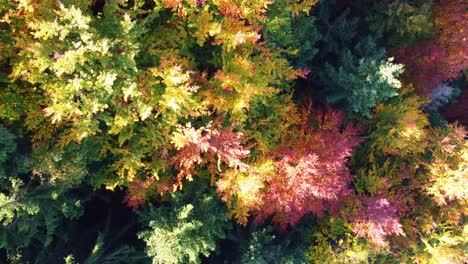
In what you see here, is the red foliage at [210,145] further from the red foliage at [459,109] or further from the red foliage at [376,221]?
the red foliage at [459,109]

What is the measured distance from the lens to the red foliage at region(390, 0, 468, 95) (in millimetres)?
10797

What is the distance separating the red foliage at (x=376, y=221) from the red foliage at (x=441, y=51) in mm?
3921

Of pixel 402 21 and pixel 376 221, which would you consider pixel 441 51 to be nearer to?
pixel 402 21

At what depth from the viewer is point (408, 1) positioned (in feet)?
33.9

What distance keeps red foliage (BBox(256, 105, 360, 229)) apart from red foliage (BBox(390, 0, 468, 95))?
133 inches

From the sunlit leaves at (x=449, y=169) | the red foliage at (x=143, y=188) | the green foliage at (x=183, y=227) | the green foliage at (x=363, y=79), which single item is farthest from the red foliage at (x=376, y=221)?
the red foliage at (x=143, y=188)

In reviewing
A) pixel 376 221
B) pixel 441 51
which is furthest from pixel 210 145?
pixel 441 51

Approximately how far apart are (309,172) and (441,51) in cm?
587

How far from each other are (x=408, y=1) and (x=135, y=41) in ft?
24.4

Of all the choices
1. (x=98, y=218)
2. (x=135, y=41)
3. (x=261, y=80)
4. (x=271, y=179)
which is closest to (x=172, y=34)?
(x=135, y=41)

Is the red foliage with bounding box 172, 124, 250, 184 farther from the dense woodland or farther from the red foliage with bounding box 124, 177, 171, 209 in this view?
the red foliage with bounding box 124, 177, 171, 209

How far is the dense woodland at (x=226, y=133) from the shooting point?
6.50 meters

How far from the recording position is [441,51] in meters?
10.8

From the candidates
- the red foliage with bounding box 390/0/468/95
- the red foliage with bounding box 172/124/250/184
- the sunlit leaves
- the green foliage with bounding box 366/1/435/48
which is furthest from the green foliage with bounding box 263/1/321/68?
the sunlit leaves
